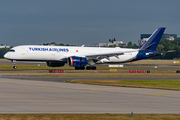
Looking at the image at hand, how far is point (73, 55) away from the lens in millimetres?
67000

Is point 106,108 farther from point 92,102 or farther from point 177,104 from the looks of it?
point 177,104

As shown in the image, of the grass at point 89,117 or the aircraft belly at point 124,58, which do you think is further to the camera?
the aircraft belly at point 124,58

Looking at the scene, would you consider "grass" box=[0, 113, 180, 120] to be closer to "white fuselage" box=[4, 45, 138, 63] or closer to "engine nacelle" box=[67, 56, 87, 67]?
"engine nacelle" box=[67, 56, 87, 67]

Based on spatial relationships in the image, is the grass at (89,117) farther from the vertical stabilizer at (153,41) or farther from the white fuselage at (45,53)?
the vertical stabilizer at (153,41)

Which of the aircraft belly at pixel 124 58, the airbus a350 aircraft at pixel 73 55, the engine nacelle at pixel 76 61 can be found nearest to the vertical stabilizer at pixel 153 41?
the airbus a350 aircraft at pixel 73 55

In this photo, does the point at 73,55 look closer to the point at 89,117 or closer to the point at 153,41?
the point at 153,41

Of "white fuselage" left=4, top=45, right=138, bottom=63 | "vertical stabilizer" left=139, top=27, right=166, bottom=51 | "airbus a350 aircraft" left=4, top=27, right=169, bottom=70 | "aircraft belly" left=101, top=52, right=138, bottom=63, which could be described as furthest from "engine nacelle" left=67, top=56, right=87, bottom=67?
"vertical stabilizer" left=139, top=27, right=166, bottom=51

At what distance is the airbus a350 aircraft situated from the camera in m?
62.9

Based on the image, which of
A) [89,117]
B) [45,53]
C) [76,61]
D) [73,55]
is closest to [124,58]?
[73,55]

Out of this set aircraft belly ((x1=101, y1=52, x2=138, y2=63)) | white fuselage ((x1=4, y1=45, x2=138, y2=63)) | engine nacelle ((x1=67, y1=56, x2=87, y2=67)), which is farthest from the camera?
aircraft belly ((x1=101, y1=52, x2=138, y2=63))

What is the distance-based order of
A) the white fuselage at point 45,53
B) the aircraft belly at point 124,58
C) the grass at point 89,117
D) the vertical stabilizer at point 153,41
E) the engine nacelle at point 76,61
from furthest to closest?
the vertical stabilizer at point 153,41 < the aircraft belly at point 124,58 < the engine nacelle at point 76,61 < the white fuselage at point 45,53 < the grass at point 89,117

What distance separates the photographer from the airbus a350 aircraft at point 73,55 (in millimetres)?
62862

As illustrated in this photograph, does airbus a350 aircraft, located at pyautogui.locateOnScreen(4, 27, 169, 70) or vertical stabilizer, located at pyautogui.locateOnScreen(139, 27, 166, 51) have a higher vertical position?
vertical stabilizer, located at pyautogui.locateOnScreen(139, 27, 166, 51)

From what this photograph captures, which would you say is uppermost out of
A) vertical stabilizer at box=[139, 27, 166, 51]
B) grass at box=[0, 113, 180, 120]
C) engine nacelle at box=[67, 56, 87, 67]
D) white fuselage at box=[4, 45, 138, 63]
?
vertical stabilizer at box=[139, 27, 166, 51]
